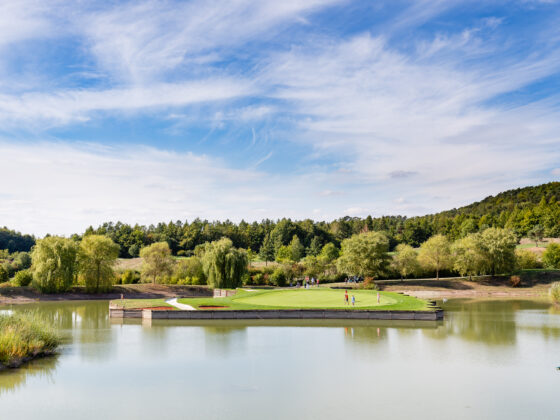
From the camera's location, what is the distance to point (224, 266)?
51688mm

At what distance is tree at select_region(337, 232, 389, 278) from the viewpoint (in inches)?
2363

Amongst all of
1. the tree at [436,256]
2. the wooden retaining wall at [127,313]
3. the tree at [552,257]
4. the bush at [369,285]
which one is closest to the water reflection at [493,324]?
the bush at [369,285]

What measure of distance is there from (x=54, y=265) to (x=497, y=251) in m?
53.8

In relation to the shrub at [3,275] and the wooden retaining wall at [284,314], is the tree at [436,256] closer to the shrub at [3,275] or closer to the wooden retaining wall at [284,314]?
the wooden retaining wall at [284,314]

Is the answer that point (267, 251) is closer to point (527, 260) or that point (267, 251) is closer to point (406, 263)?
point (406, 263)

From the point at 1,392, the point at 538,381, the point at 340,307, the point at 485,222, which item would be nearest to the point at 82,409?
the point at 1,392

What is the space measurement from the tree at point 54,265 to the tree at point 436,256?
4527cm

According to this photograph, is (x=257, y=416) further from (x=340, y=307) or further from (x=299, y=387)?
(x=340, y=307)

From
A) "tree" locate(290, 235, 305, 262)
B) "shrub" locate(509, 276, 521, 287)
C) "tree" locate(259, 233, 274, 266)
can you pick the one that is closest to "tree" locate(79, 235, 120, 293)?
"tree" locate(259, 233, 274, 266)

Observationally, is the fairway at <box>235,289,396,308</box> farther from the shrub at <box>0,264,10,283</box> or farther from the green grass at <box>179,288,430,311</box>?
the shrub at <box>0,264,10,283</box>

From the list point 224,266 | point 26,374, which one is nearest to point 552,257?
point 224,266

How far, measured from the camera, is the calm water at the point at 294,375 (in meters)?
13.4

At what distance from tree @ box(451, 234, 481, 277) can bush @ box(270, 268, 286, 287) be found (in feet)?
77.5

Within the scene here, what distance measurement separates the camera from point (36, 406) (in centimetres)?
1388
